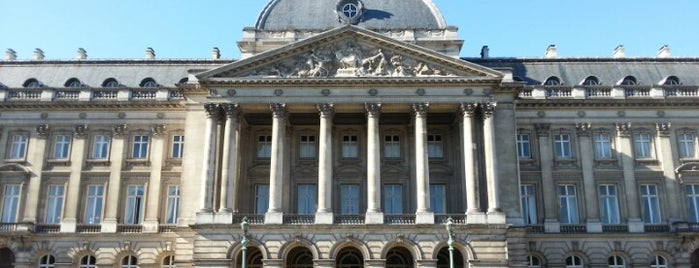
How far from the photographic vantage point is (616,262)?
4384 cm

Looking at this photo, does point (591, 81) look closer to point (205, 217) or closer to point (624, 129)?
point (624, 129)

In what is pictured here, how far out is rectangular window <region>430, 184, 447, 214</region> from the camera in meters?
43.8

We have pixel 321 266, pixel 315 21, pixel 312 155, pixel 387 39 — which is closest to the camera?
pixel 321 266

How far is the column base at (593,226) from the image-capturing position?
44.1 meters

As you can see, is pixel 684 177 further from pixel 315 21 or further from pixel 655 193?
pixel 315 21

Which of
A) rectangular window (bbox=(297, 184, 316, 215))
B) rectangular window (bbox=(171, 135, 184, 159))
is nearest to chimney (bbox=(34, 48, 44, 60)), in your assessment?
rectangular window (bbox=(171, 135, 184, 159))

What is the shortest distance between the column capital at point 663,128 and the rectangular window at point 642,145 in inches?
30.6

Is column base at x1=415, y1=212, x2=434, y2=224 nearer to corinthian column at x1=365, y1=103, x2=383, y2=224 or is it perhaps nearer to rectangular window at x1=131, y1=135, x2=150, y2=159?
corinthian column at x1=365, y1=103, x2=383, y2=224

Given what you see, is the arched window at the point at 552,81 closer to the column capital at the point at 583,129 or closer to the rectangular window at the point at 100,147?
the column capital at the point at 583,129

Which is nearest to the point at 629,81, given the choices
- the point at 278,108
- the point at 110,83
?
the point at 278,108

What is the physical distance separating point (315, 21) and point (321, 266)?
729 inches

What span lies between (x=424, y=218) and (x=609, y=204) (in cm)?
1428

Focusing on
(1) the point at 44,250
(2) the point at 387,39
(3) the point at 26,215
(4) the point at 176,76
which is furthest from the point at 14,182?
(2) the point at 387,39

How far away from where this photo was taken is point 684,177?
45.3 m
